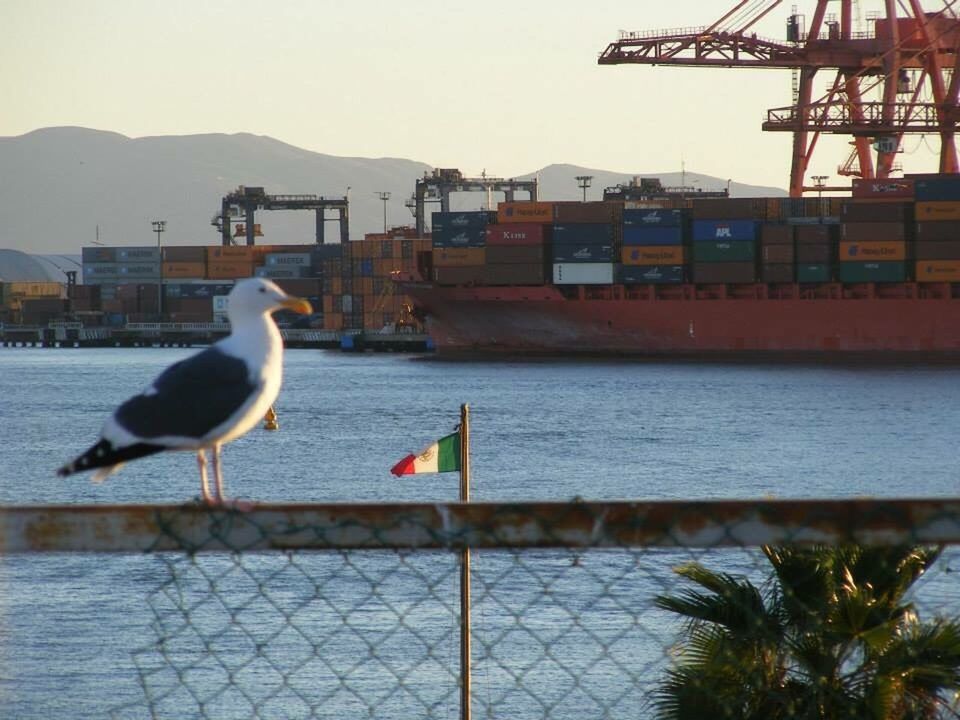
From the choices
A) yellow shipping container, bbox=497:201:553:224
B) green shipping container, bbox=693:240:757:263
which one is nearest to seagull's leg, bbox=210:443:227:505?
green shipping container, bbox=693:240:757:263

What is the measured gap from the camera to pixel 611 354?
2734 inches

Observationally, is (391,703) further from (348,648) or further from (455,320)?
(455,320)

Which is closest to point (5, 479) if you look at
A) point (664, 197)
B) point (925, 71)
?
point (925, 71)

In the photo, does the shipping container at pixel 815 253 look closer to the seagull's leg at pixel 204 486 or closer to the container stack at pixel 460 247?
the container stack at pixel 460 247

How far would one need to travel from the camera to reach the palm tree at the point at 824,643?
235 inches

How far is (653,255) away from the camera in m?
70.1

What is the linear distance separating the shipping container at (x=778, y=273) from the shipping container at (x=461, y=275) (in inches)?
536

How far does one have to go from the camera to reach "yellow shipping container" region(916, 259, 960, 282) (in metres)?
65.3

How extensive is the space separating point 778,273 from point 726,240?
3.39 meters

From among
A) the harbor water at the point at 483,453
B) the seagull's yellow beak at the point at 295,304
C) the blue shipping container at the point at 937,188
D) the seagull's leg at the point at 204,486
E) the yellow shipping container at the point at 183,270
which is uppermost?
the blue shipping container at the point at 937,188

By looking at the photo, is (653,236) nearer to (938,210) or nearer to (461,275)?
(461,275)

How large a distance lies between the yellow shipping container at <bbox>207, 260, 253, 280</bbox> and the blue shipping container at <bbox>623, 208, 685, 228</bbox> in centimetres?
5812

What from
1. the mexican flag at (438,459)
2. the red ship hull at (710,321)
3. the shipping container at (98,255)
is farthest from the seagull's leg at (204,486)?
the shipping container at (98,255)

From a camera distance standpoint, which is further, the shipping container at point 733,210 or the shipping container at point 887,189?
the shipping container at point 733,210
